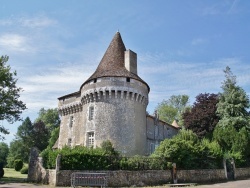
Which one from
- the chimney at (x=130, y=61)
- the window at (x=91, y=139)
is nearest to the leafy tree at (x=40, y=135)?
the window at (x=91, y=139)

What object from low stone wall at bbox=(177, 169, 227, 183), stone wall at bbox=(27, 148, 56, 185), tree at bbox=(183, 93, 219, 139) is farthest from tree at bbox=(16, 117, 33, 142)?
low stone wall at bbox=(177, 169, 227, 183)

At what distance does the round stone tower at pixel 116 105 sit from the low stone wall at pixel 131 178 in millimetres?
5925

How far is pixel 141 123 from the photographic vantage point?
27.6 m

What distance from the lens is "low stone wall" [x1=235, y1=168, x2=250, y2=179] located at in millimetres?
25288


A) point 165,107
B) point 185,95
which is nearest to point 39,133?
point 165,107

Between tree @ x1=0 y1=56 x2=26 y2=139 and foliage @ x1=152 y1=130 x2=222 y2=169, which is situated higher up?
tree @ x1=0 y1=56 x2=26 y2=139

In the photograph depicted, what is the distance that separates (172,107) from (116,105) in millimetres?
34793

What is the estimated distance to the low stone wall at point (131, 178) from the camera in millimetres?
16898

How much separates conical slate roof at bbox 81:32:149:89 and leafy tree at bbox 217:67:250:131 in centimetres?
1152

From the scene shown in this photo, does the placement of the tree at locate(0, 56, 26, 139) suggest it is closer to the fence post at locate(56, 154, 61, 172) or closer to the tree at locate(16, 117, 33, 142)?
the fence post at locate(56, 154, 61, 172)

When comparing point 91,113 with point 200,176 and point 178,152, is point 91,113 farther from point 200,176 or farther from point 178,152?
point 200,176

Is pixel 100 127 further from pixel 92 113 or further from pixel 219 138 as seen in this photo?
pixel 219 138

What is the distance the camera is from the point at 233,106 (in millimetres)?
30422

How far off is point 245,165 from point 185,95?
1282 inches
